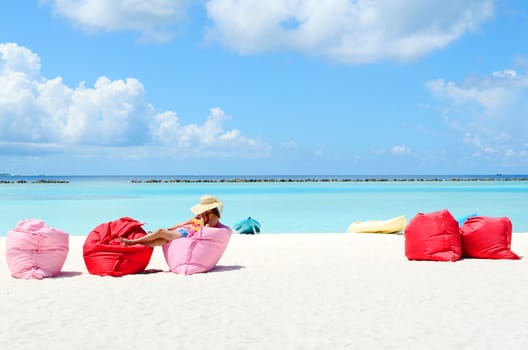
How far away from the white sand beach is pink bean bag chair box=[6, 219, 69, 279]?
8.5 inches

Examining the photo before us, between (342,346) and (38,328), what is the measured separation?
112 inches

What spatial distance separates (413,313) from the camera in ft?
19.9

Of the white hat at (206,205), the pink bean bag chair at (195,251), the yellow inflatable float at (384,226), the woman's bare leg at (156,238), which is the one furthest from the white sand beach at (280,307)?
the yellow inflatable float at (384,226)

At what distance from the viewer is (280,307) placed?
6.34m

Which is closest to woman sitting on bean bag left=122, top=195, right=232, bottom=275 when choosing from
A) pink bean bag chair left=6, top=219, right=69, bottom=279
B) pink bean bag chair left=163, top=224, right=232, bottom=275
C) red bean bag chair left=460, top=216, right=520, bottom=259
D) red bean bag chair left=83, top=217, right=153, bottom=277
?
pink bean bag chair left=163, top=224, right=232, bottom=275

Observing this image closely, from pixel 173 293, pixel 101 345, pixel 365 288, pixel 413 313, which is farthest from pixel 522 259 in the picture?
pixel 101 345

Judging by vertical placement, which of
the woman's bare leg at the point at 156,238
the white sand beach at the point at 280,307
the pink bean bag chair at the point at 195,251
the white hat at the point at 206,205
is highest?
the white hat at the point at 206,205

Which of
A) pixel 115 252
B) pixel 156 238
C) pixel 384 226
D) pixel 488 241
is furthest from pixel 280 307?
pixel 384 226

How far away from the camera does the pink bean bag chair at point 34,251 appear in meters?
8.09

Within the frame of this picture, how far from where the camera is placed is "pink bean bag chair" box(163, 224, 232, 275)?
848cm

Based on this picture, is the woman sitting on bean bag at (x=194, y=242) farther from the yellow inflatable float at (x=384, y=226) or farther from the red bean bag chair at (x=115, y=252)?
the yellow inflatable float at (x=384, y=226)

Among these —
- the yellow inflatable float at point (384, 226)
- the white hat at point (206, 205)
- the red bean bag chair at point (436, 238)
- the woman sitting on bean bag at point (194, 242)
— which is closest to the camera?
the woman sitting on bean bag at point (194, 242)

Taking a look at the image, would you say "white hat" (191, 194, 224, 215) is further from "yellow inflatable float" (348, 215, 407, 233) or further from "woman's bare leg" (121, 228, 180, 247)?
"yellow inflatable float" (348, 215, 407, 233)

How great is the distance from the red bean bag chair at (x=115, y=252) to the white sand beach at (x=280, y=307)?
0.21 metres
